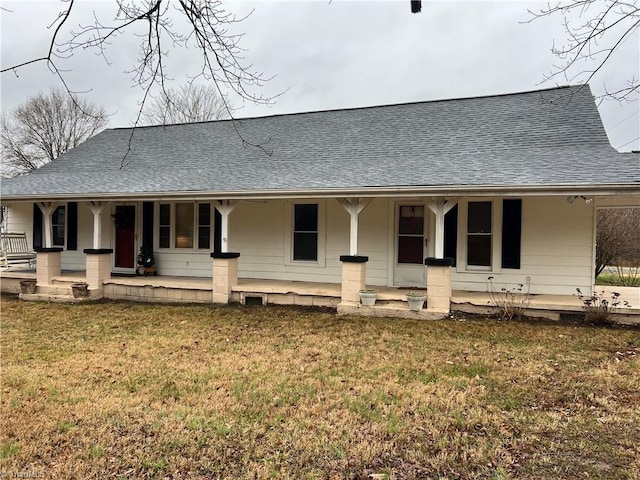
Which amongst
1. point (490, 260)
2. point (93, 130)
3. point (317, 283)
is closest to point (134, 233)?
point (317, 283)

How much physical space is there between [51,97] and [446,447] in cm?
3139

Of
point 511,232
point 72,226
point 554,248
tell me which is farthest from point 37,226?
point 554,248

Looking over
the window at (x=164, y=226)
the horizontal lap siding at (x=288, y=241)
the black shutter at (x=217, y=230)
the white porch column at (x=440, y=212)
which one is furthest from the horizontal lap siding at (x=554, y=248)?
the window at (x=164, y=226)

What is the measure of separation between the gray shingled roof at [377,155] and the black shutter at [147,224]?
89cm

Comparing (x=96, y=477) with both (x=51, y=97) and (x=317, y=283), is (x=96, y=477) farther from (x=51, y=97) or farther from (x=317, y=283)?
(x=51, y=97)

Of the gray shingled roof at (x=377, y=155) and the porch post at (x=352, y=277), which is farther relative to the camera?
the porch post at (x=352, y=277)

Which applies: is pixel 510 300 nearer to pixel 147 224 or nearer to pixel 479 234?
pixel 479 234

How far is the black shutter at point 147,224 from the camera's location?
35.5ft

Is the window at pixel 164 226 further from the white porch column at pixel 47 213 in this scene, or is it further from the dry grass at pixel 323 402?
the dry grass at pixel 323 402

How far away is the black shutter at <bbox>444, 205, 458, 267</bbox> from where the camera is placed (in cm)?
857

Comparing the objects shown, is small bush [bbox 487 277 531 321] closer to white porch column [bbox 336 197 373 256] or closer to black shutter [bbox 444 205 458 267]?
black shutter [bbox 444 205 458 267]

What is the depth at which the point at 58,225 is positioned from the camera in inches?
471

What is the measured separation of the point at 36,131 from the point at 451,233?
28.7 metres

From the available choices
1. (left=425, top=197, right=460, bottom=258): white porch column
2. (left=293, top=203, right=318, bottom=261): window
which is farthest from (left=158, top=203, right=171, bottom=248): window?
(left=425, top=197, right=460, bottom=258): white porch column
